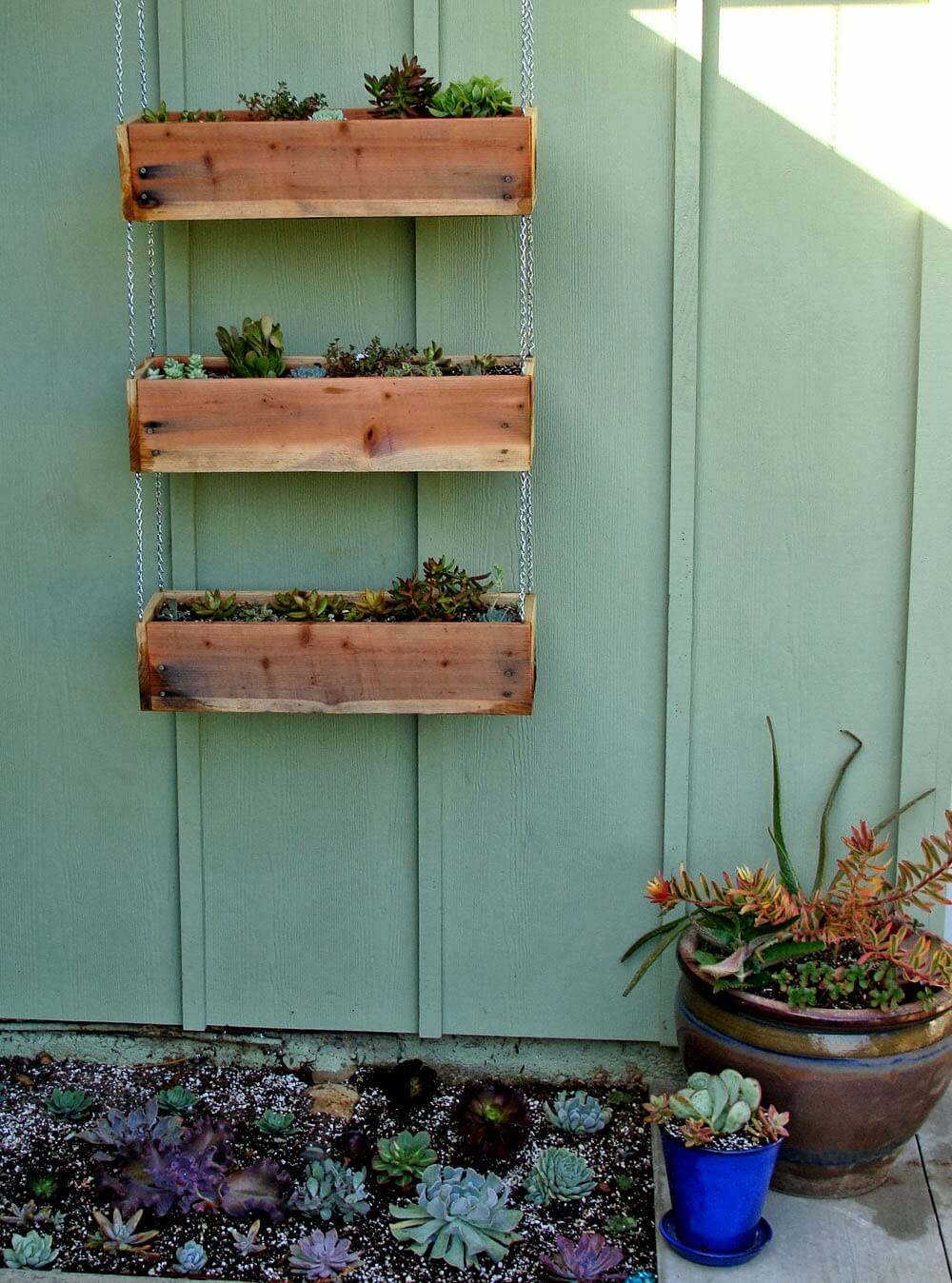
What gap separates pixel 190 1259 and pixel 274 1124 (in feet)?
1.41

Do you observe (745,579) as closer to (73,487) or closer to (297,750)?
(297,750)

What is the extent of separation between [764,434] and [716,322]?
245 mm

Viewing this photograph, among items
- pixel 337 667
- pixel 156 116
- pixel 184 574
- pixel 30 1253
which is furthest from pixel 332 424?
pixel 30 1253

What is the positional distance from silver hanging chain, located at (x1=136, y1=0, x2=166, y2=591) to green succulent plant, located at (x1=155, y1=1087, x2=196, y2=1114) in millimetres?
1074

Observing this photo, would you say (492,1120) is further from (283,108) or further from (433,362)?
(283,108)

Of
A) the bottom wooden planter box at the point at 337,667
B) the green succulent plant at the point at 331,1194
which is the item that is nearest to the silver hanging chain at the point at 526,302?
the bottom wooden planter box at the point at 337,667

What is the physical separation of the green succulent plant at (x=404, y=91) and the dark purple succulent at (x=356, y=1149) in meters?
1.99

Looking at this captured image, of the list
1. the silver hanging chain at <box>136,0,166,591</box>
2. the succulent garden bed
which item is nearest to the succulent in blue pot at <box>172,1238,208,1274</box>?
the succulent garden bed

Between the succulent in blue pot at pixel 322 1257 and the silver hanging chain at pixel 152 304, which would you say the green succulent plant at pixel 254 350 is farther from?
the succulent in blue pot at pixel 322 1257

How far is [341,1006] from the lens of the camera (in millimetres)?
3365

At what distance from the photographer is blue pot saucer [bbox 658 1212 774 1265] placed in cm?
268

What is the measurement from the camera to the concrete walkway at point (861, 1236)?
265 cm

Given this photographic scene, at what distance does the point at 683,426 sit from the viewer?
3.08m

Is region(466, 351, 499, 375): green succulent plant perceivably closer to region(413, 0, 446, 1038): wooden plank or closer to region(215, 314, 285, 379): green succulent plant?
region(413, 0, 446, 1038): wooden plank
